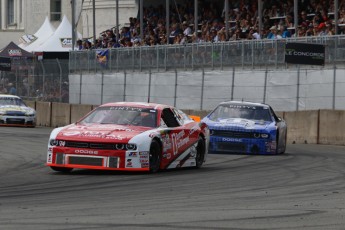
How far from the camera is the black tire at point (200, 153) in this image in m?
19.1

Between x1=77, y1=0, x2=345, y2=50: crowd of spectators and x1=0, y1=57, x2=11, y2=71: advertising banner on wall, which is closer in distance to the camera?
x1=77, y1=0, x2=345, y2=50: crowd of spectators

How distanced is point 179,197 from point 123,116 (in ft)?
16.8

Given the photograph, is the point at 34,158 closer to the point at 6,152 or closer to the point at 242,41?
the point at 6,152

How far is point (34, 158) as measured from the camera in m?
20.9

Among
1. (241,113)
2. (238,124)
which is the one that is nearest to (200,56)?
(241,113)

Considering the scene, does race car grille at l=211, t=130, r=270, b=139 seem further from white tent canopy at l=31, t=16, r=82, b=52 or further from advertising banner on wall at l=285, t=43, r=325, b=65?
white tent canopy at l=31, t=16, r=82, b=52

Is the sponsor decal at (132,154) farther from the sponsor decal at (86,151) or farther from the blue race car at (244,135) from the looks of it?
the blue race car at (244,135)

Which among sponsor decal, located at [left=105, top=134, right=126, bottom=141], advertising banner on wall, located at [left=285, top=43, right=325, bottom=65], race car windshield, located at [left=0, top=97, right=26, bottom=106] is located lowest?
race car windshield, located at [left=0, top=97, right=26, bottom=106]

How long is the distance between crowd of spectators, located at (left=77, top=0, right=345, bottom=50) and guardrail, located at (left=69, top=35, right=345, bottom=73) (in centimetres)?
103

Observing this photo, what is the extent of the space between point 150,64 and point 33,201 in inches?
1021

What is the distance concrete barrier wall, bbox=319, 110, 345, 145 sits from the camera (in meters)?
29.0

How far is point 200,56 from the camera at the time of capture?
3547 cm

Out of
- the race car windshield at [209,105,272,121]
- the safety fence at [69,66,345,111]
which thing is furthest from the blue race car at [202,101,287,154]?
the safety fence at [69,66,345,111]

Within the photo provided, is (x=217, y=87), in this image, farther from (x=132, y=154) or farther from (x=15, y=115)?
(x=132, y=154)
